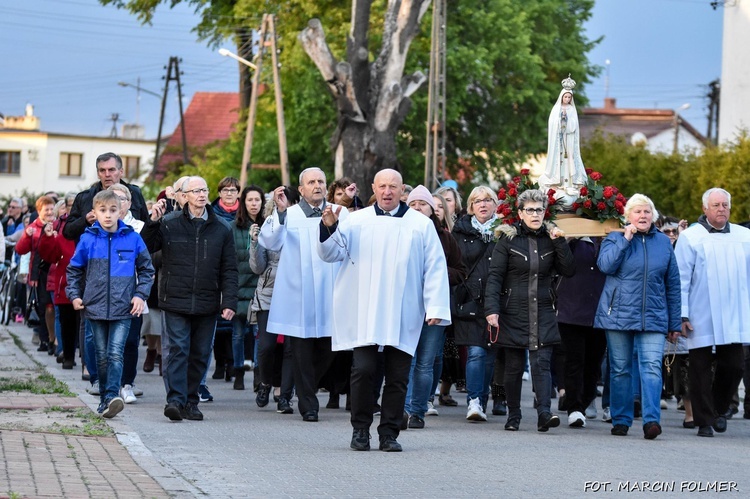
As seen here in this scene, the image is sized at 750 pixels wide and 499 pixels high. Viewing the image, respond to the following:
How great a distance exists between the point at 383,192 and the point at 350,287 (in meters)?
0.72

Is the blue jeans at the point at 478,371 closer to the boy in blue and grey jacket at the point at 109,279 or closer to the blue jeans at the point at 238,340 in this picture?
the boy in blue and grey jacket at the point at 109,279

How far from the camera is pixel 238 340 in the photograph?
1562 cm

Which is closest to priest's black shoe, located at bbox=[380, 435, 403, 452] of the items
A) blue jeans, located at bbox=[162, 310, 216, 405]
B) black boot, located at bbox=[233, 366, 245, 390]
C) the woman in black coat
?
the woman in black coat

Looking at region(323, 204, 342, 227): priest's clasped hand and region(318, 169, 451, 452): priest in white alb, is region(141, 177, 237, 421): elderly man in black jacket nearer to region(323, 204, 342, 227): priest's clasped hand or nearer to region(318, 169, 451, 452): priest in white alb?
region(318, 169, 451, 452): priest in white alb

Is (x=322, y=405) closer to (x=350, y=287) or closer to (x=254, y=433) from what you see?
(x=254, y=433)

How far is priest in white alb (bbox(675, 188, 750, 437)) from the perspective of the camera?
12.3 metres

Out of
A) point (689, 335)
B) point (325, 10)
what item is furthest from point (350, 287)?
point (325, 10)

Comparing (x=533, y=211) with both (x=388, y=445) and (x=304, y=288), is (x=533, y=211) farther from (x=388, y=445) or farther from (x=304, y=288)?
(x=388, y=445)

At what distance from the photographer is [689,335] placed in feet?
40.7

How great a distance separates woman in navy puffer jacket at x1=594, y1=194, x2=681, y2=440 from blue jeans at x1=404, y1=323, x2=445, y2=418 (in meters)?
1.34

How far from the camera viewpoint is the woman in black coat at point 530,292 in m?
11.8

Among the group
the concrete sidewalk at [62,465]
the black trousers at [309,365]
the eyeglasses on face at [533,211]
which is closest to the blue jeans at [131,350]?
the concrete sidewalk at [62,465]

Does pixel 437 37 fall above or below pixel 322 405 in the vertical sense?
above

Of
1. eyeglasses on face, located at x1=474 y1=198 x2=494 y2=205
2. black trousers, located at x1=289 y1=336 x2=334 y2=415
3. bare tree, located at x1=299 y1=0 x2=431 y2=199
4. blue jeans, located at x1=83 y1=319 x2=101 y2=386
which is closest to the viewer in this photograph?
black trousers, located at x1=289 y1=336 x2=334 y2=415
